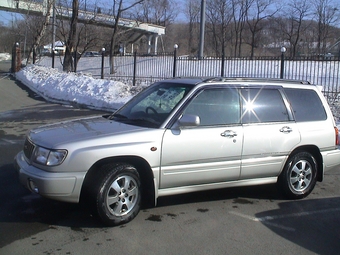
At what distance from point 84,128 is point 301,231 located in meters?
2.87

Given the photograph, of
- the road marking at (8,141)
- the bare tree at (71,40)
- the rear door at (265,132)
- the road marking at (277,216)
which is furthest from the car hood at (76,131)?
the bare tree at (71,40)

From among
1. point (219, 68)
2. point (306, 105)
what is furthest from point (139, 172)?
point (219, 68)

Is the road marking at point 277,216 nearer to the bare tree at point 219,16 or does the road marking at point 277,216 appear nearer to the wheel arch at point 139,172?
the wheel arch at point 139,172

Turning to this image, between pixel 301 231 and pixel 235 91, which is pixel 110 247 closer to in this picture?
Result: pixel 301 231

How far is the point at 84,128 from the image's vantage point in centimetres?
531

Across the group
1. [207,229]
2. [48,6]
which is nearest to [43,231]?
[207,229]

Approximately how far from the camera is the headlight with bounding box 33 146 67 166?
466 centimetres

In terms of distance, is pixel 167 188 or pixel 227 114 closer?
pixel 167 188

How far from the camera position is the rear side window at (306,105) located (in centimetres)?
628

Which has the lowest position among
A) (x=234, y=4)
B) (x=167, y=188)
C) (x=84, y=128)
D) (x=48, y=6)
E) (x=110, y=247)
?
(x=110, y=247)

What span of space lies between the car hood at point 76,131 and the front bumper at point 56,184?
33cm

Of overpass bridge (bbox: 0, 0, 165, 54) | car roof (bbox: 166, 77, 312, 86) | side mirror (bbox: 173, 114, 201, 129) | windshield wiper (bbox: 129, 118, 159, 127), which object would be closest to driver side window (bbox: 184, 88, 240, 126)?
car roof (bbox: 166, 77, 312, 86)

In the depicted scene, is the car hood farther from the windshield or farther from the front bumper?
the front bumper

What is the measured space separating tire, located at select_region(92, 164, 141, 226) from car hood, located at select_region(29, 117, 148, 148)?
1.40ft
